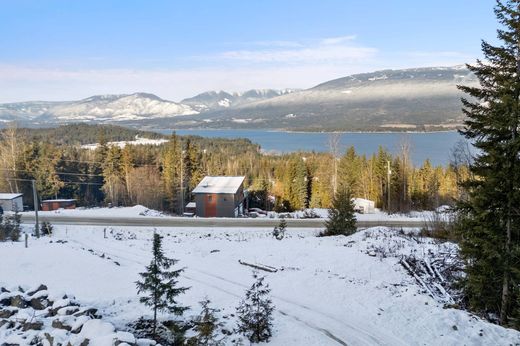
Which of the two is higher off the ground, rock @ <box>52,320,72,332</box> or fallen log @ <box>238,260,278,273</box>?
rock @ <box>52,320,72,332</box>

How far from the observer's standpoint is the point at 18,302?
923 centimetres

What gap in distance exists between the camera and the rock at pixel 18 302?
9.21m

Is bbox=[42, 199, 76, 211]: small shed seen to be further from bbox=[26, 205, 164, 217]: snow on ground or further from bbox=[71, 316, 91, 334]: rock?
bbox=[71, 316, 91, 334]: rock

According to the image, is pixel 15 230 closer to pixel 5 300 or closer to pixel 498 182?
pixel 5 300

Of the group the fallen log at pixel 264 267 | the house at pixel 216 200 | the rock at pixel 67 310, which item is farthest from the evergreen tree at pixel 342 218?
the house at pixel 216 200

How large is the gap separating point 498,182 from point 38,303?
1171 centimetres

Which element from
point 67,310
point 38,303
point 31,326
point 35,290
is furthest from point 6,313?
point 35,290

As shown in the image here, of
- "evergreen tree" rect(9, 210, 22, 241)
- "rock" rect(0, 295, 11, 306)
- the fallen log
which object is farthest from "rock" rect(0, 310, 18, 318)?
"evergreen tree" rect(9, 210, 22, 241)

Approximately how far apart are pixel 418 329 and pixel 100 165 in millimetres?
65197

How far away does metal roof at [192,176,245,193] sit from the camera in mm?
44031

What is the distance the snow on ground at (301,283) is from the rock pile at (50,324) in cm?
130

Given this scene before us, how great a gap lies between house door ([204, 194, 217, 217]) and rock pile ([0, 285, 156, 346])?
111 ft

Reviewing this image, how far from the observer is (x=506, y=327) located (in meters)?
9.80

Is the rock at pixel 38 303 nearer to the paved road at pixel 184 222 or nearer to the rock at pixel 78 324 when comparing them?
the rock at pixel 78 324
